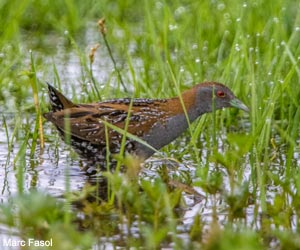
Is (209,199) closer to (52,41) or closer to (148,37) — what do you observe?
(148,37)

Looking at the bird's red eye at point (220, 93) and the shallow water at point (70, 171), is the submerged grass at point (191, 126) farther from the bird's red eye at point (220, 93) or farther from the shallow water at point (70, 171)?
the bird's red eye at point (220, 93)

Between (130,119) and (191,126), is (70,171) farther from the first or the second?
(191,126)

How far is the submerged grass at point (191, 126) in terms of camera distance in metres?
4.73

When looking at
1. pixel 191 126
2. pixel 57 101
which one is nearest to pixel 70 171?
pixel 57 101

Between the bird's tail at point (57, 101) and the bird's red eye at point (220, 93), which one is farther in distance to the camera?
the bird's red eye at point (220, 93)

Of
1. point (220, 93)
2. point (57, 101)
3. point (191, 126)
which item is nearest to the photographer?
point (57, 101)

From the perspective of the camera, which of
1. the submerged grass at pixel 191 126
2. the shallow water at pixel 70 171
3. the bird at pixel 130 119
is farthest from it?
the bird at pixel 130 119

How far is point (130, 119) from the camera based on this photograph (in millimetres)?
6477

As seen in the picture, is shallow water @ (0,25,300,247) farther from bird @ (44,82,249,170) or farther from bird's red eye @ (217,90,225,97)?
bird's red eye @ (217,90,225,97)

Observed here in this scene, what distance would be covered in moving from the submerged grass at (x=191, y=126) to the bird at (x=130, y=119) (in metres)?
0.13

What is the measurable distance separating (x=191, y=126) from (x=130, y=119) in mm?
742

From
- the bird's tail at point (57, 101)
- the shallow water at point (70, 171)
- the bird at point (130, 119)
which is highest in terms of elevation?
the bird's tail at point (57, 101)

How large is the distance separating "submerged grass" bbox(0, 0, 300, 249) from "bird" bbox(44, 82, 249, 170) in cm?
13

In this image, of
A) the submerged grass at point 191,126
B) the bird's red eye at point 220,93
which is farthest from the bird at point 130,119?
the submerged grass at point 191,126
